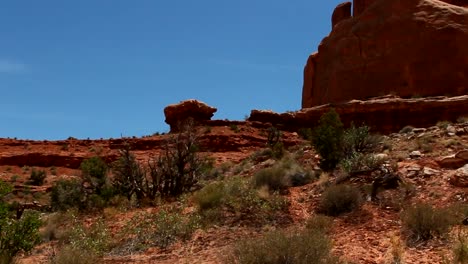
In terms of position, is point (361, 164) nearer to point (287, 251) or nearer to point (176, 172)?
point (176, 172)

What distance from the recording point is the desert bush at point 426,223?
833cm

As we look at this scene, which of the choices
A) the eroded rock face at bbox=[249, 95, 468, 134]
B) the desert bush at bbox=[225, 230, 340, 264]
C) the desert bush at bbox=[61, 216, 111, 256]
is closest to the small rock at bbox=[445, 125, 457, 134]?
the eroded rock face at bbox=[249, 95, 468, 134]

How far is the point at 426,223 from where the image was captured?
8352 millimetres

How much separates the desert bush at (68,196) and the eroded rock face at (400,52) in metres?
17.6

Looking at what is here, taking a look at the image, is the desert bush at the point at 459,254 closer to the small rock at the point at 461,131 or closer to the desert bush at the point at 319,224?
the desert bush at the point at 319,224

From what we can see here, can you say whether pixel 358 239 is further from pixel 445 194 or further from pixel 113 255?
pixel 113 255

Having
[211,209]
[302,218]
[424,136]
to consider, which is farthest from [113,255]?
[424,136]

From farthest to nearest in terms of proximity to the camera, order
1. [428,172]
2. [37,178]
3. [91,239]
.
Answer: [37,178] < [428,172] < [91,239]

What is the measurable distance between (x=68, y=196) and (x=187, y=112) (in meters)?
16.4

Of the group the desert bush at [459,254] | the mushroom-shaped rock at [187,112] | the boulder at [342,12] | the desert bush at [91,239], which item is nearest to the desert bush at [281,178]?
the desert bush at [91,239]

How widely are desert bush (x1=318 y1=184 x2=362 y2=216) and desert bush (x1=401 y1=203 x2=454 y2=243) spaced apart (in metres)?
1.99

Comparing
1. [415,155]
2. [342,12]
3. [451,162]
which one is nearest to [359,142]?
[415,155]

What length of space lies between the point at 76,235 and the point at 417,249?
6.74 metres

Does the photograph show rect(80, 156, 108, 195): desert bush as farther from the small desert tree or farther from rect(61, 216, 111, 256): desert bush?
rect(61, 216, 111, 256): desert bush
